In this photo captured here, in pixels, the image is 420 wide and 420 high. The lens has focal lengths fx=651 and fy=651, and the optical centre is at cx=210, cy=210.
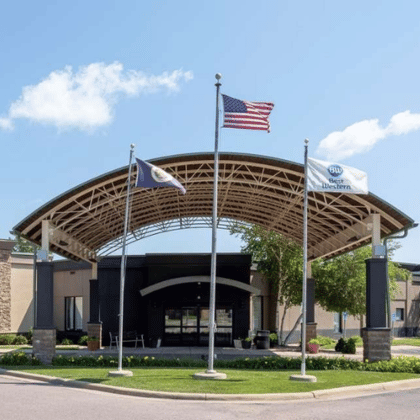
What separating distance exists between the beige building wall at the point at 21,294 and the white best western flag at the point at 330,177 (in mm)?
27941

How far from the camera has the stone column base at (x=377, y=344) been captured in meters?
23.8

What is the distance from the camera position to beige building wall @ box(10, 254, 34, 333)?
4194 cm

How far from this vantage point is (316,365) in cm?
2306

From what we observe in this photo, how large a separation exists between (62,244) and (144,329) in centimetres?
883

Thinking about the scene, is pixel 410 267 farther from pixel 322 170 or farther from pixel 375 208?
pixel 322 170

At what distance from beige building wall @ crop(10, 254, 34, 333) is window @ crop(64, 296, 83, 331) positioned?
2.29 m

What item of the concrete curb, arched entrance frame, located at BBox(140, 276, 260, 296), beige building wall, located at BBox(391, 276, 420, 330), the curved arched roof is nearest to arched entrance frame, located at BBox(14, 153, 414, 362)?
the curved arched roof

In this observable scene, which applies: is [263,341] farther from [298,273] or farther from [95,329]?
[95,329]

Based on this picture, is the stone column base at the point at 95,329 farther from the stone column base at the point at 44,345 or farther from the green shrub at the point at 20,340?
the stone column base at the point at 44,345

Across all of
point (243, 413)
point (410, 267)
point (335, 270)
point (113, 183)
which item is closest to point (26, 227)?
point (113, 183)

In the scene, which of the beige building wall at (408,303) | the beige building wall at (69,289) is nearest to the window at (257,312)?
the beige building wall at (69,289)

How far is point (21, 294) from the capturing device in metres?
42.6

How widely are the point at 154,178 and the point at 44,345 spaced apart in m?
9.49

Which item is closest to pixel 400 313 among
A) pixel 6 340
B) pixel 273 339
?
pixel 273 339
